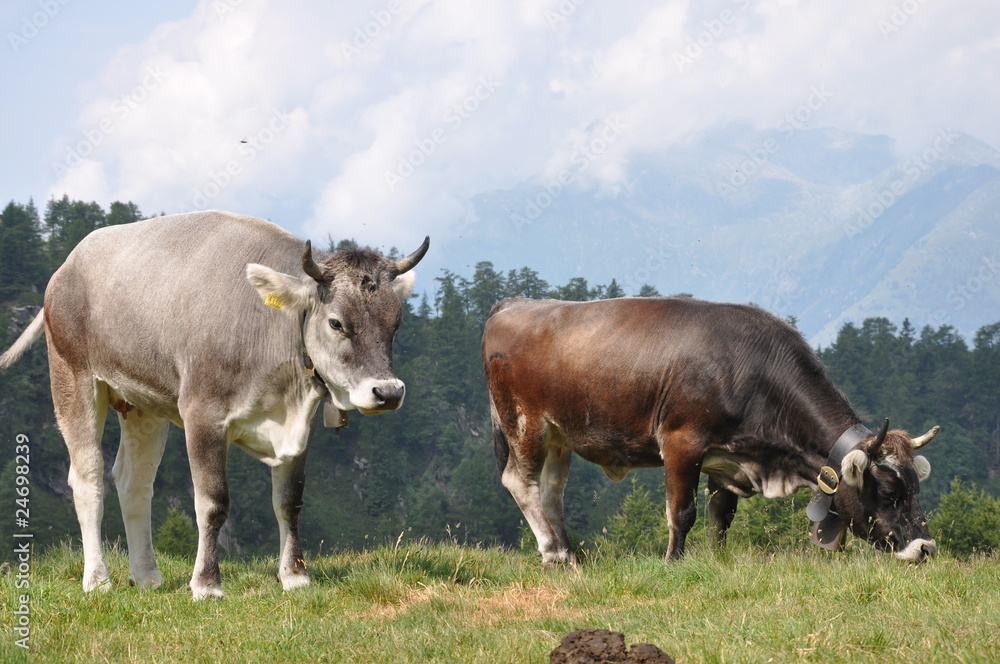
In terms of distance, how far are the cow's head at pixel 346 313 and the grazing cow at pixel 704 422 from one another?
2681 mm

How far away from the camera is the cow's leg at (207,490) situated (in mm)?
7816

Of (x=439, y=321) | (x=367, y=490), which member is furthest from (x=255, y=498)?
(x=439, y=321)

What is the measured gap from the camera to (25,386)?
66.6 meters

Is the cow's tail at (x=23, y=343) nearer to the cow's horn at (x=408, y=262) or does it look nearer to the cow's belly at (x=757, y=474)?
the cow's horn at (x=408, y=262)

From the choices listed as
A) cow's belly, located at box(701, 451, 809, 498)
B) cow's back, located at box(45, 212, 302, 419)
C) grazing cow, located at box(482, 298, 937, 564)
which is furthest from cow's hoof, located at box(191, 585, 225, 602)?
cow's belly, located at box(701, 451, 809, 498)

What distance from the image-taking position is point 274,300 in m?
7.85

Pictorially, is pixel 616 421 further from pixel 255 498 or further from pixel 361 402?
pixel 255 498

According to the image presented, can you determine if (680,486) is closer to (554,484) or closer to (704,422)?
(704,422)

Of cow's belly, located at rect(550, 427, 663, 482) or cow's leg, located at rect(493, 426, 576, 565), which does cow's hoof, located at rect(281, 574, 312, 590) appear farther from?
cow's belly, located at rect(550, 427, 663, 482)

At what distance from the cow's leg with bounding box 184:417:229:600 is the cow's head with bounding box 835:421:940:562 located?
525 cm

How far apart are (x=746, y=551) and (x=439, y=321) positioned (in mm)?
93420

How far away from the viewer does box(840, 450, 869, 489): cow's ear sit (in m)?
8.89

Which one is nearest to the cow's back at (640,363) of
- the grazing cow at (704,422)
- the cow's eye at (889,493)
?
the grazing cow at (704,422)

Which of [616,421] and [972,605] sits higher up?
[616,421]
